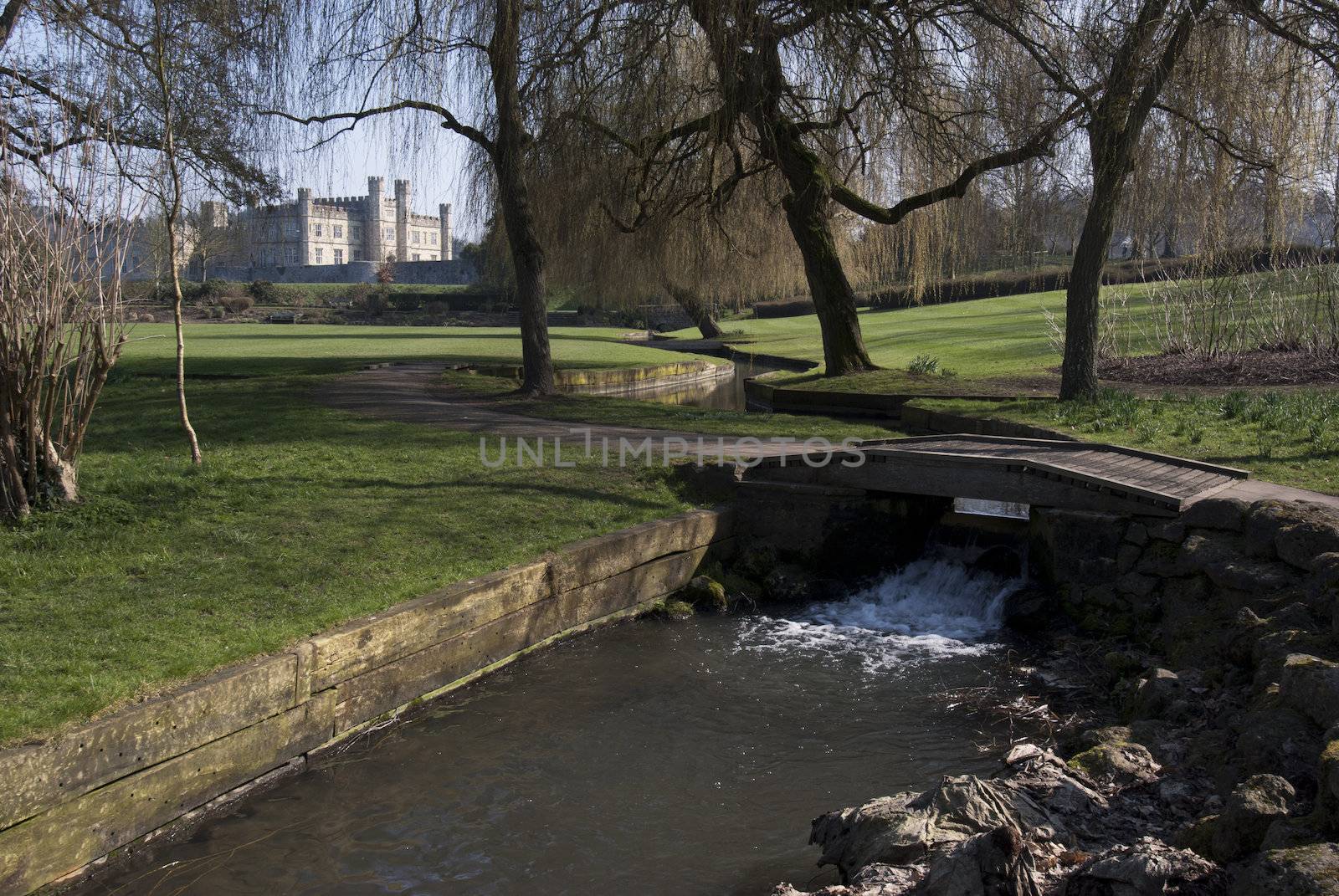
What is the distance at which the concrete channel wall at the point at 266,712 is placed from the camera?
14.3ft

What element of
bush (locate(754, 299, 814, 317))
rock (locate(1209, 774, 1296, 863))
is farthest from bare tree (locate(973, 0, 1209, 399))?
bush (locate(754, 299, 814, 317))

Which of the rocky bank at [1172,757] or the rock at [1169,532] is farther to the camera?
the rock at [1169,532]

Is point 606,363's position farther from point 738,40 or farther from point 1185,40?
point 1185,40

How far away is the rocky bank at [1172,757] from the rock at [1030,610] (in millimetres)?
146

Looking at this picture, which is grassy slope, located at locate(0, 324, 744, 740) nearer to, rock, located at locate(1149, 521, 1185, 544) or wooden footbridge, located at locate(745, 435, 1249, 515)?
wooden footbridge, located at locate(745, 435, 1249, 515)

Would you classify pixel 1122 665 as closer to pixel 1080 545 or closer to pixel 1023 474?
pixel 1080 545

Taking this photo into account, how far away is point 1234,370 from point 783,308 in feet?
125

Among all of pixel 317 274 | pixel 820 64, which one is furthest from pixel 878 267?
pixel 317 274

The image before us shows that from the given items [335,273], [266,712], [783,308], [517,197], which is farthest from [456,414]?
[335,273]

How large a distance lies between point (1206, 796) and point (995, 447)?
5.40 meters

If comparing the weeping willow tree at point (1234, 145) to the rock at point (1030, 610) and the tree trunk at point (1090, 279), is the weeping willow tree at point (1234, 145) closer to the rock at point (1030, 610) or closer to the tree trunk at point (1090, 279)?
the tree trunk at point (1090, 279)

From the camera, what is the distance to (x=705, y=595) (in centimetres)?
873

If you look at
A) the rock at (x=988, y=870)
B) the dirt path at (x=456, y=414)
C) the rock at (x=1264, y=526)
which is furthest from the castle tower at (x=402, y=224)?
the rock at (x=988, y=870)

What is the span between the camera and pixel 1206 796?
4773 mm
